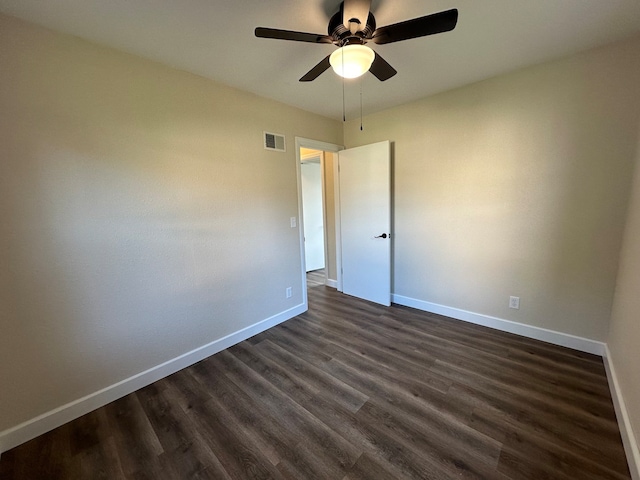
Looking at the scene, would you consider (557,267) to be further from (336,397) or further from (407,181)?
(336,397)

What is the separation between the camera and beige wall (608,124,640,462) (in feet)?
4.51

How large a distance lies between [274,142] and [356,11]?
1.61 metres

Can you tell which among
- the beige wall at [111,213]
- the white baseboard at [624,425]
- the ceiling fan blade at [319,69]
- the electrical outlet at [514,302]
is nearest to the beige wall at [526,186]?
the electrical outlet at [514,302]

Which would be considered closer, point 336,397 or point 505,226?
point 336,397

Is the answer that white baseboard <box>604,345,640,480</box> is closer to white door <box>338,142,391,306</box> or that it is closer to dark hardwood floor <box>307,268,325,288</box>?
white door <box>338,142,391,306</box>

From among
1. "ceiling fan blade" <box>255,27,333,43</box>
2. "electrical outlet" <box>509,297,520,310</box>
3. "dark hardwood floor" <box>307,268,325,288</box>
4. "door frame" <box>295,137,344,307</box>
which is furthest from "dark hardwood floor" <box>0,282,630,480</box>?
"ceiling fan blade" <box>255,27,333,43</box>

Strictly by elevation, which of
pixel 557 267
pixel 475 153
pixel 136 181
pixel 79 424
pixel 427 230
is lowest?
pixel 79 424

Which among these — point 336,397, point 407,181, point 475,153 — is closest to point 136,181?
point 336,397

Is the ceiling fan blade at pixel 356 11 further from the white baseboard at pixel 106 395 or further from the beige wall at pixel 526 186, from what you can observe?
the white baseboard at pixel 106 395

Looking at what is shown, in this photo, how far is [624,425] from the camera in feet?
4.61

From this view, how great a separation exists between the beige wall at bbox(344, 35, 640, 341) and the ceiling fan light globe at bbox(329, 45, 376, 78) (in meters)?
1.67

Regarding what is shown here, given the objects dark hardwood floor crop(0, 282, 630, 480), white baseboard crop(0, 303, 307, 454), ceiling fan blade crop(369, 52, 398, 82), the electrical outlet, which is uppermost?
ceiling fan blade crop(369, 52, 398, 82)

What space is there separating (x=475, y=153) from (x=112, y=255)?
327 cm

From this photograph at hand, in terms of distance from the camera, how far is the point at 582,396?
1708mm
